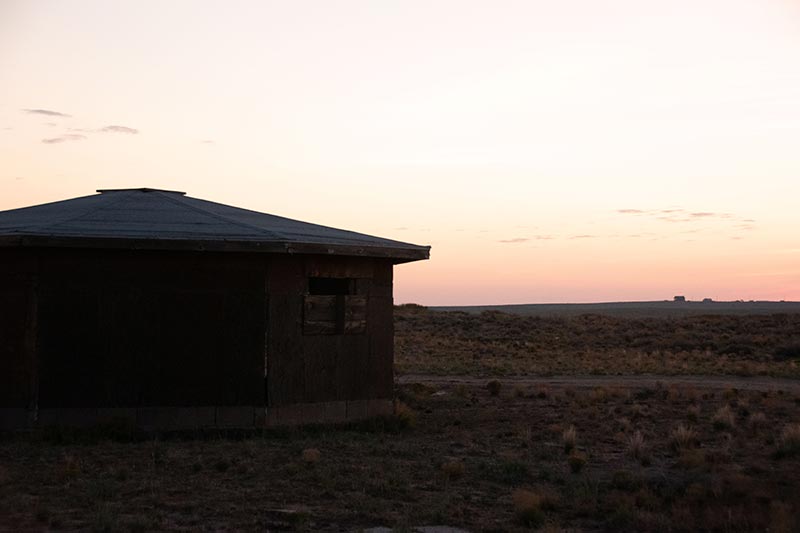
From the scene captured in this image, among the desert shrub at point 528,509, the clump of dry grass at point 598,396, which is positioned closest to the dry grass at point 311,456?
the desert shrub at point 528,509

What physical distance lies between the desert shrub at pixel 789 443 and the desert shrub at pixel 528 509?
4.70 metres

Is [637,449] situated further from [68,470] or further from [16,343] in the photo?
[16,343]

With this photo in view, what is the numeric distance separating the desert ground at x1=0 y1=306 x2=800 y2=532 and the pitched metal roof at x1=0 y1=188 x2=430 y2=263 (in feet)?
8.82

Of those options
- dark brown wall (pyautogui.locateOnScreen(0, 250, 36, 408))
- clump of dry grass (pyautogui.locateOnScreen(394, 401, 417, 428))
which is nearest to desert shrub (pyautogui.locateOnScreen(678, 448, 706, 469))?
clump of dry grass (pyautogui.locateOnScreen(394, 401, 417, 428))

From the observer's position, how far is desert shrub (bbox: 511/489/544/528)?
9195 millimetres

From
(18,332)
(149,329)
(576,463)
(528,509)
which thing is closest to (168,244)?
(149,329)

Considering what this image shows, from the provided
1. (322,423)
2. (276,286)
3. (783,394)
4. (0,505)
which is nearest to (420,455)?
(322,423)

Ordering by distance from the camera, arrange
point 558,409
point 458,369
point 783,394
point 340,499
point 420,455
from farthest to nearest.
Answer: point 458,369 < point 783,394 < point 558,409 < point 420,455 < point 340,499

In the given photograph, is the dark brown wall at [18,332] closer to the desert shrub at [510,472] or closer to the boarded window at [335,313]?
the boarded window at [335,313]

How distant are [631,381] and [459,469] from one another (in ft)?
52.0

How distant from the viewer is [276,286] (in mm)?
14555

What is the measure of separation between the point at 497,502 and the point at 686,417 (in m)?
8.63

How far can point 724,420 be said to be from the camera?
16.5 m

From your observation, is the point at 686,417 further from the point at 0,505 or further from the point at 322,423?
the point at 0,505
